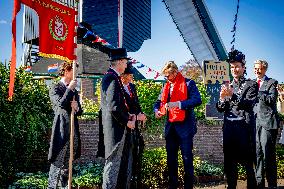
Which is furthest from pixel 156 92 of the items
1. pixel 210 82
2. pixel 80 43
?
pixel 80 43

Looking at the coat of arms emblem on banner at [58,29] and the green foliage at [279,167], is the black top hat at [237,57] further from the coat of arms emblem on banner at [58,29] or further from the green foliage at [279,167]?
the green foliage at [279,167]

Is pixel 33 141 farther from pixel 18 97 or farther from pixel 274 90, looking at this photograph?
pixel 274 90

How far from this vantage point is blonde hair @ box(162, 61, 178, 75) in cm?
555

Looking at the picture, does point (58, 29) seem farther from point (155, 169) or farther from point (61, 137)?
point (155, 169)

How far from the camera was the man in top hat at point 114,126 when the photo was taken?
4254 millimetres

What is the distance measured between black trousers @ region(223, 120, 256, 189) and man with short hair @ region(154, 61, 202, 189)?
0.55 meters

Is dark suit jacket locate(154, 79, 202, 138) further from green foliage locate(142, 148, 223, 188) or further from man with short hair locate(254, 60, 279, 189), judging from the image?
green foliage locate(142, 148, 223, 188)

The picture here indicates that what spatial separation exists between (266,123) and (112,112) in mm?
3026

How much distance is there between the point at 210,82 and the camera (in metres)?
8.81

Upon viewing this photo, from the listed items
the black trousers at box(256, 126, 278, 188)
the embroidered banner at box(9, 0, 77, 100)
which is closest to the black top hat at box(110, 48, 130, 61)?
the embroidered banner at box(9, 0, 77, 100)

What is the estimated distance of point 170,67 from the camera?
556cm

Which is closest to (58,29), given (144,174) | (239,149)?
(239,149)

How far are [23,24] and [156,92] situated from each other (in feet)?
43.0

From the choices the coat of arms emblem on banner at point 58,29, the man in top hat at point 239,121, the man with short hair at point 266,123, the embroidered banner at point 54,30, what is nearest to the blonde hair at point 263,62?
the man with short hair at point 266,123
